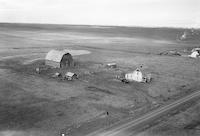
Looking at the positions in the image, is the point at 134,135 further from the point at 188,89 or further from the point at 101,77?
the point at 101,77

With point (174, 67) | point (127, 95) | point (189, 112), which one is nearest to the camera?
point (189, 112)

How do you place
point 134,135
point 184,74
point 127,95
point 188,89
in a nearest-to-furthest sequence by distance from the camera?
1. point 134,135
2. point 127,95
3. point 188,89
4. point 184,74

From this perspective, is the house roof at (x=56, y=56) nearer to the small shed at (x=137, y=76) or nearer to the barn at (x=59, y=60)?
the barn at (x=59, y=60)

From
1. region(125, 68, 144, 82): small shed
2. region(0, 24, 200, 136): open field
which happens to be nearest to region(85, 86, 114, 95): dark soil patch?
region(0, 24, 200, 136): open field

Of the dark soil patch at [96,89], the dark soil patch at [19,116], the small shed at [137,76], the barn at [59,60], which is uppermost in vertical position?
the barn at [59,60]

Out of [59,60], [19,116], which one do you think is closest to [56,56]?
[59,60]

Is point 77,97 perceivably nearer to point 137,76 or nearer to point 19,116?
point 19,116

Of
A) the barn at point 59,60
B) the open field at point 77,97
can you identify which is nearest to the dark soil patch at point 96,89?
the open field at point 77,97

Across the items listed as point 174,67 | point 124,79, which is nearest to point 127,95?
point 124,79
